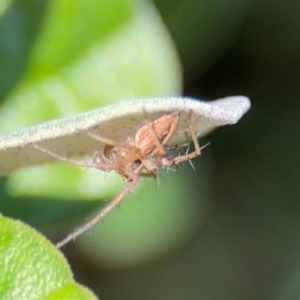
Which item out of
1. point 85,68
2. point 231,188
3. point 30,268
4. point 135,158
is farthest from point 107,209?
point 231,188

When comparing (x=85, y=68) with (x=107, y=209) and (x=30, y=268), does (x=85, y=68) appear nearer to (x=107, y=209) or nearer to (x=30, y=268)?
(x=107, y=209)

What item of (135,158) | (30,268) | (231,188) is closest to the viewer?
(30,268)

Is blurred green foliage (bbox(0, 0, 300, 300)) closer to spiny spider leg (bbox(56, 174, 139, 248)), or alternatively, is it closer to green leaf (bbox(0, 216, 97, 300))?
spiny spider leg (bbox(56, 174, 139, 248))

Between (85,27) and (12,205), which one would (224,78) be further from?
(12,205)

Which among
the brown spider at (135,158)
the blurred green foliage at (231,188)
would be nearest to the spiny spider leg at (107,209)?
the brown spider at (135,158)

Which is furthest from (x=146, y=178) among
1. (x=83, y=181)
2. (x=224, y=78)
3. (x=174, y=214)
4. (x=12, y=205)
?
(x=224, y=78)
